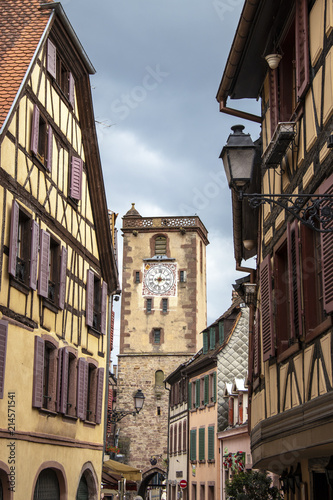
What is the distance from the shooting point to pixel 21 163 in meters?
12.3

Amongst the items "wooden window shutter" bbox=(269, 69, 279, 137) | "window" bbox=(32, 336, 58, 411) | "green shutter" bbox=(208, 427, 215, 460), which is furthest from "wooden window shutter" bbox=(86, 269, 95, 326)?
"green shutter" bbox=(208, 427, 215, 460)

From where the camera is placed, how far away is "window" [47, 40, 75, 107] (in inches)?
563

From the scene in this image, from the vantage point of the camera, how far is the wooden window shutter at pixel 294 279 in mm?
7473

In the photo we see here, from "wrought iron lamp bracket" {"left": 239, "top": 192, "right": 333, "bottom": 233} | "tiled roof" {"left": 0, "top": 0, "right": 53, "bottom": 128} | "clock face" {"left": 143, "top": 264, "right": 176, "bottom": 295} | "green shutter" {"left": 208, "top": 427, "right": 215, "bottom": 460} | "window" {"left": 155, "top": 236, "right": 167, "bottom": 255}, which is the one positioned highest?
"window" {"left": 155, "top": 236, "right": 167, "bottom": 255}

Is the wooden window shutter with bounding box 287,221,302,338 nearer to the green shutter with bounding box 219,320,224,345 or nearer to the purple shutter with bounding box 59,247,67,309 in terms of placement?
the purple shutter with bounding box 59,247,67,309

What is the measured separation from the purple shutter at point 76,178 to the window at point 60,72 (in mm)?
1197

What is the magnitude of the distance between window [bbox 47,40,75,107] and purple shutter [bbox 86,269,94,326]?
11.9 feet

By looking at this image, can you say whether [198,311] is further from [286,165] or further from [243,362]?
[286,165]

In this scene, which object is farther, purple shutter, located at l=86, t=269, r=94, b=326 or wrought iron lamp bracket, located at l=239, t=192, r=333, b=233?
purple shutter, located at l=86, t=269, r=94, b=326

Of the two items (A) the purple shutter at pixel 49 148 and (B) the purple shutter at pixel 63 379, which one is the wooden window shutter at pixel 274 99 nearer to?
(A) the purple shutter at pixel 49 148

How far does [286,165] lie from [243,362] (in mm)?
22039

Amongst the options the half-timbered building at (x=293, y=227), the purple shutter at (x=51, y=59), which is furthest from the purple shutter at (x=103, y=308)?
the half-timbered building at (x=293, y=227)

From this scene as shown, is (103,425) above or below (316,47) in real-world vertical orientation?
below

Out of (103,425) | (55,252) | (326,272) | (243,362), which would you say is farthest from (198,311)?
(326,272)
